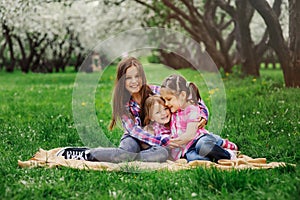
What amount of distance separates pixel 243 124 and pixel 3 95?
23.0ft

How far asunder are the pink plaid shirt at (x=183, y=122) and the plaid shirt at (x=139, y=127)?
0.07 metres

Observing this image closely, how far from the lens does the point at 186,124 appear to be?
4.93m

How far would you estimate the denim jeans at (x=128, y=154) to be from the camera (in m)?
4.84

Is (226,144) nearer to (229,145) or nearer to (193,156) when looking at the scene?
(229,145)

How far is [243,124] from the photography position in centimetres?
637

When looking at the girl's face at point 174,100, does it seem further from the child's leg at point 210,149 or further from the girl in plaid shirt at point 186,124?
the child's leg at point 210,149

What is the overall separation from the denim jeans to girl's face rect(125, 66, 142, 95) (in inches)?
21.1

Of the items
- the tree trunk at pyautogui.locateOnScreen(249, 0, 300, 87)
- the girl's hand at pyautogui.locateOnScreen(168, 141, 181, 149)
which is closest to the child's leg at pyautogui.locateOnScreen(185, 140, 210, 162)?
the girl's hand at pyautogui.locateOnScreen(168, 141, 181, 149)

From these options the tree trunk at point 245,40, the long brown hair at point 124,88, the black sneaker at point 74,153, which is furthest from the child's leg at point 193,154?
the tree trunk at point 245,40

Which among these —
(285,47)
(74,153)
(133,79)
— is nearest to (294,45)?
(285,47)

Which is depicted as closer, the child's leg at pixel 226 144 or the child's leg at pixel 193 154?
the child's leg at pixel 193 154

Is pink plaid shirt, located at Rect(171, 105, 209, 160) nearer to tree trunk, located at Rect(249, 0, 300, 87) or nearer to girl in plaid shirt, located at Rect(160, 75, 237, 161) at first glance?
girl in plaid shirt, located at Rect(160, 75, 237, 161)

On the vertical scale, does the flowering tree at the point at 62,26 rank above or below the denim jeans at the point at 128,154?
above

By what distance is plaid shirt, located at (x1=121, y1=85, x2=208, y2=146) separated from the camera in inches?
197
